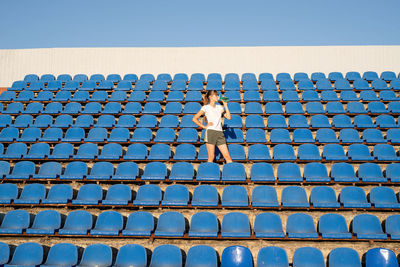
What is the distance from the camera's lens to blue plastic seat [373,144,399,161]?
483cm

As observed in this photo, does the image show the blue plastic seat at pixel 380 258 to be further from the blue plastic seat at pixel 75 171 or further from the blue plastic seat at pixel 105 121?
the blue plastic seat at pixel 105 121

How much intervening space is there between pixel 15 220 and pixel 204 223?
2.44m

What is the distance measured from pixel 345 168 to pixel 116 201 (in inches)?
132

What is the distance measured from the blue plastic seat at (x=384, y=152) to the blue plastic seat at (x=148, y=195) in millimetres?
3475

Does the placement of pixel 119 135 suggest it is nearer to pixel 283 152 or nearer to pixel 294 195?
pixel 283 152

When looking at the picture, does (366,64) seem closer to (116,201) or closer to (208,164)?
(208,164)

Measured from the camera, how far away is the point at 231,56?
886cm

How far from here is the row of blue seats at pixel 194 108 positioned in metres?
6.09

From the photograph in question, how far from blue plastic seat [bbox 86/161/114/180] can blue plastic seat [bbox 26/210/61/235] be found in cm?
79

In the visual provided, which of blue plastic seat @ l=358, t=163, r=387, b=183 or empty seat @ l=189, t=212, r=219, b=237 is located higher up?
blue plastic seat @ l=358, t=163, r=387, b=183

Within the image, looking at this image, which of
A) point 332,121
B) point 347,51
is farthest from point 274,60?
point 332,121

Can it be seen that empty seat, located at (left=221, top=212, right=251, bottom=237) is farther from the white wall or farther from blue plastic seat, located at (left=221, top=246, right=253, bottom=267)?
the white wall

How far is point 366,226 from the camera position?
3721 mm

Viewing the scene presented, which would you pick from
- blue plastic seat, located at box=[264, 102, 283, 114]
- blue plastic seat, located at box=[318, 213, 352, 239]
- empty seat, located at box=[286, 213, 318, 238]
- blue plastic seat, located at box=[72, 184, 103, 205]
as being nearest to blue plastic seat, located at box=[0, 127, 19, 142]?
blue plastic seat, located at box=[72, 184, 103, 205]
